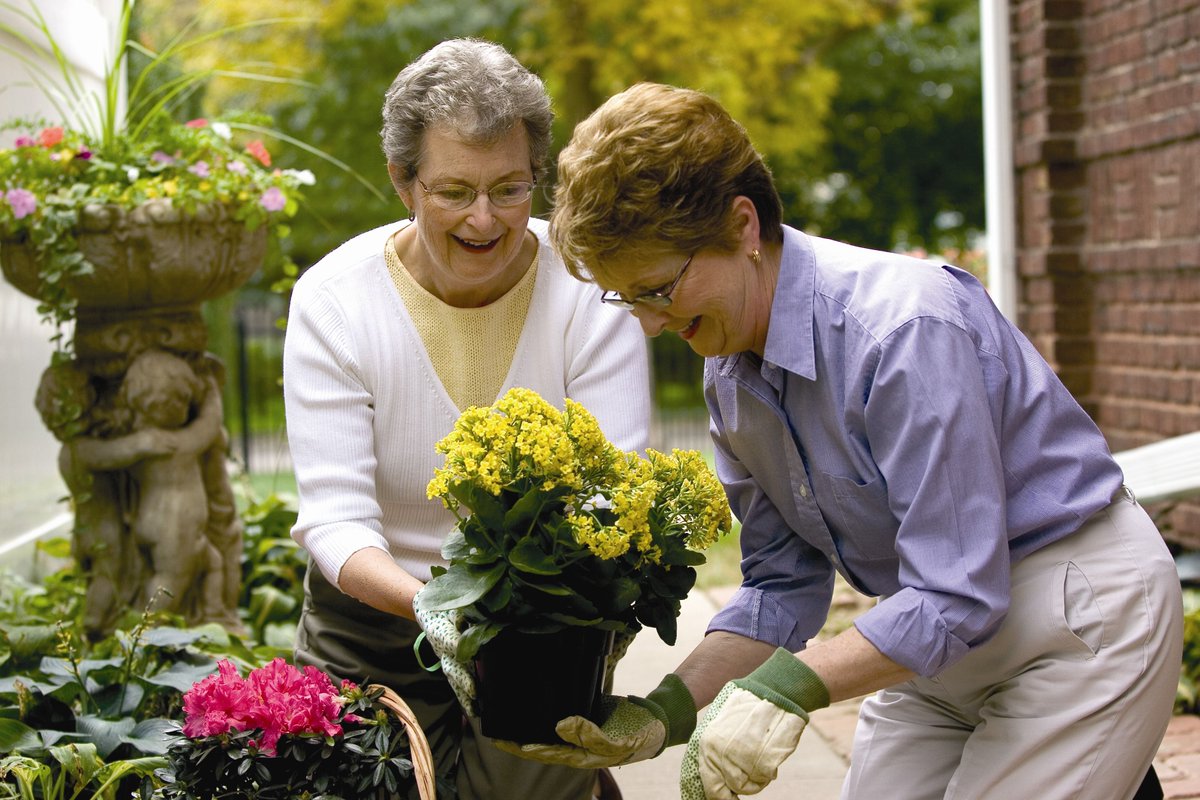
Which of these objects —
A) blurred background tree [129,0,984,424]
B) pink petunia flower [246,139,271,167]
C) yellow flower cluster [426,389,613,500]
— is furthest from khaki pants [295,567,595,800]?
blurred background tree [129,0,984,424]

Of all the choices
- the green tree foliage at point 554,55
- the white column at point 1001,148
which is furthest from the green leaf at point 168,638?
the green tree foliage at point 554,55

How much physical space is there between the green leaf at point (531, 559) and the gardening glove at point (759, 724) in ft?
1.00

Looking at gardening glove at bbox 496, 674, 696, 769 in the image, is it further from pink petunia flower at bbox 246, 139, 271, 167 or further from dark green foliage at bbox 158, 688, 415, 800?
pink petunia flower at bbox 246, 139, 271, 167

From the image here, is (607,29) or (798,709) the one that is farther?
(607,29)

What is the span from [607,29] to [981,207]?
7.10 meters

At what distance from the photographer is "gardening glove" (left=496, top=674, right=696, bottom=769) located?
1.99 m

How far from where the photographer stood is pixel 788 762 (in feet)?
12.9

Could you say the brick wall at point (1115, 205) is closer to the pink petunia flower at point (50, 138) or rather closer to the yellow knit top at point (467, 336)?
the yellow knit top at point (467, 336)

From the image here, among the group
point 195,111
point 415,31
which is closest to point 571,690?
point 195,111

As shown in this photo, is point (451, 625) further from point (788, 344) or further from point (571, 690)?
point (788, 344)

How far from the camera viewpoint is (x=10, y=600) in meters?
4.45

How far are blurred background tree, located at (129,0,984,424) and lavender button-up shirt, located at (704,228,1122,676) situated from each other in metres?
10.8

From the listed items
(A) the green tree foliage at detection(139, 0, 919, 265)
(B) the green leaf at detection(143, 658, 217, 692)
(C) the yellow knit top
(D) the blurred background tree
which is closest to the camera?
(C) the yellow knit top

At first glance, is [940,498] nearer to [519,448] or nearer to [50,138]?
[519,448]
